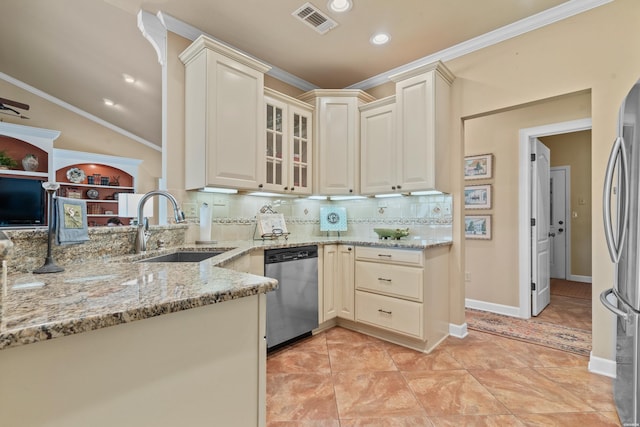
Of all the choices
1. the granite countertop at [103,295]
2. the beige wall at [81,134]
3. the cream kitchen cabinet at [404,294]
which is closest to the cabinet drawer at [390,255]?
the cream kitchen cabinet at [404,294]

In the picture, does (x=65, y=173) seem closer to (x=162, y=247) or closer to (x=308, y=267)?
(x=162, y=247)

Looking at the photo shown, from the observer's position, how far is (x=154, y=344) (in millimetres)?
716

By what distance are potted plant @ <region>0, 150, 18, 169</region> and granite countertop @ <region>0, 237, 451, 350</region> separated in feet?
12.4

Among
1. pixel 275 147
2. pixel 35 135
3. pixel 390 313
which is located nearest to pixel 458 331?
pixel 390 313

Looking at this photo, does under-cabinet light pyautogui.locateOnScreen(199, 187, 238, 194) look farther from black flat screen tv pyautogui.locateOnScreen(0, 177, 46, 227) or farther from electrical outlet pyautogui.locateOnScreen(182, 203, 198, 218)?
black flat screen tv pyautogui.locateOnScreen(0, 177, 46, 227)

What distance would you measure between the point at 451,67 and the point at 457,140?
0.72 meters

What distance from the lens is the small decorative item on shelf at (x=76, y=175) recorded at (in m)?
4.24

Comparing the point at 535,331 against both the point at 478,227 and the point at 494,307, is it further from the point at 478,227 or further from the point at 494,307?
the point at 478,227

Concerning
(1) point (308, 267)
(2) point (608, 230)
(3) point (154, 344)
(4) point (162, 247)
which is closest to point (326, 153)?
(1) point (308, 267)

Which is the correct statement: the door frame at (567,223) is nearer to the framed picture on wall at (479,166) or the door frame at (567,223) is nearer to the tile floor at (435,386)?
the framed picture on wall at (479,166)

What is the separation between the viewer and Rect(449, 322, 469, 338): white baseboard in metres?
2.79

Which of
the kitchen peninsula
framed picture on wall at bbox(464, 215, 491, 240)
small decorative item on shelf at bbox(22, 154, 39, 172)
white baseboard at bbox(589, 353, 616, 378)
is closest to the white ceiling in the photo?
small decorative item on shelf at bbox(22, 154, 39, 172)

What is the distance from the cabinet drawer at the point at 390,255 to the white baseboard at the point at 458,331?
885mm

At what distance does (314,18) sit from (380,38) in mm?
646
